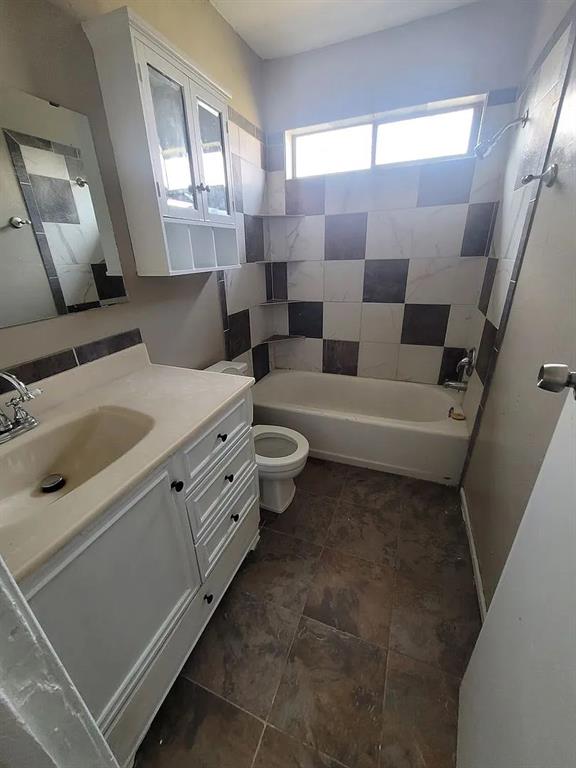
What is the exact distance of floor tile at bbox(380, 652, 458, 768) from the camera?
2.95 feet

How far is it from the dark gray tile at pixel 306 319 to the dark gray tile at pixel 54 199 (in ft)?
5.41

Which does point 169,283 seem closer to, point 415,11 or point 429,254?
point 429,254

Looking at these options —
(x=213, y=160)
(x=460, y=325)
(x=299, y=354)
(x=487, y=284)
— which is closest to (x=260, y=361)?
(x=299, y=354)

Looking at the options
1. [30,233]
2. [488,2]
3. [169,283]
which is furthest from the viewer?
[488,2]

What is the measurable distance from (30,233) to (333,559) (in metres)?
1.70

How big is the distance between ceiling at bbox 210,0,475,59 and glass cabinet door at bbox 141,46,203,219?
82 centimetres

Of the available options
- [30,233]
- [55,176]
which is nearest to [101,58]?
[55,176]

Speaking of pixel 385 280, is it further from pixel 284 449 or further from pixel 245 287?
pixel 284 449

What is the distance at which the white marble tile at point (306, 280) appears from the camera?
7.78 ft

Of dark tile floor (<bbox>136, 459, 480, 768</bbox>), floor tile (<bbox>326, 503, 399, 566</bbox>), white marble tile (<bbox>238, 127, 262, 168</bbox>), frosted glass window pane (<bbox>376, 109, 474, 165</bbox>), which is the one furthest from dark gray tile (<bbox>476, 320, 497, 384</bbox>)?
white marble tile (<bbox>238, 127, 262, 168</bbox>)

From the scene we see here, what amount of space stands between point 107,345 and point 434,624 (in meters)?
1.65

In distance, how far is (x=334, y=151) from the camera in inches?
85.5

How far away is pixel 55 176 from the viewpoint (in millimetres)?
995

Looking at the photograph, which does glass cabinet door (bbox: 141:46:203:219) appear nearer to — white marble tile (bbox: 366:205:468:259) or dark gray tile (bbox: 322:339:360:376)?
white marble tile (bbox: 366:205:468:259)
